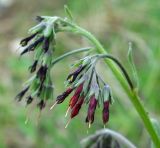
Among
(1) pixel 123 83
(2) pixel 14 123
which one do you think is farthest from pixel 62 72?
(1) pixel 123 83

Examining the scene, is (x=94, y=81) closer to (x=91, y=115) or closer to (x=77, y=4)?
(x=91, y=115)

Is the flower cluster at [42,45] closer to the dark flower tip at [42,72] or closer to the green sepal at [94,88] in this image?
the dark flower tip at [42,72]

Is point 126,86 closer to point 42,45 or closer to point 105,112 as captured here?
point 105,112

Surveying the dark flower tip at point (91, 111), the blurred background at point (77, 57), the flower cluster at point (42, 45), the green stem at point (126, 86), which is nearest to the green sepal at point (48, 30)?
the flower cluster at point (42, 45)

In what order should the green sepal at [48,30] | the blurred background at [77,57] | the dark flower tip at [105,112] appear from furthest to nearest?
the blurred background at [77,57], the green sepal at [48,30], the dark flower tip at [105,112]

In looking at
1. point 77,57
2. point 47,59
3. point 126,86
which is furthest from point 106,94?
point 77,57

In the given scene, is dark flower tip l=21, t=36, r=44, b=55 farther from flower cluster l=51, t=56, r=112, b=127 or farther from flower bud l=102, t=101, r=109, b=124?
flower bud l=102, t=101, r=109, b=124

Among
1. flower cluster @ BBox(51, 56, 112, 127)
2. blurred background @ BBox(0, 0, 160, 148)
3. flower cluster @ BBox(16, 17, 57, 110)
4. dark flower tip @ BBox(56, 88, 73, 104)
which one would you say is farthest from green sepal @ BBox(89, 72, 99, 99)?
blurred background @ BBox(0, 0, 160, 148)
